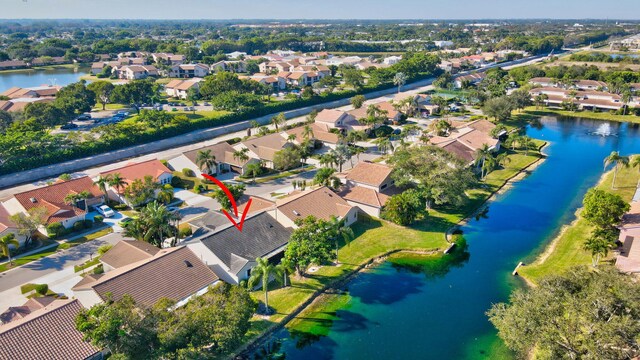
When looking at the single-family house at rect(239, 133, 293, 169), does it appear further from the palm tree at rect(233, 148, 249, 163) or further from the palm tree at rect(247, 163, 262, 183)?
the palm tree at rect(247, 163, 262, 183)

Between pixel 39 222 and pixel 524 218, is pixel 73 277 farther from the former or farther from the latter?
pixel 524 218

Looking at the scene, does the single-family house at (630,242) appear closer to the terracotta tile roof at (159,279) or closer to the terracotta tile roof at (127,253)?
the terracotta tile roof at (159,279)

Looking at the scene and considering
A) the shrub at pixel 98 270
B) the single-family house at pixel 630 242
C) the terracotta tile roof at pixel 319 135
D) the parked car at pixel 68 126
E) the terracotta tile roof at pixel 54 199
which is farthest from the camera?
the parked car at pixel 68 126

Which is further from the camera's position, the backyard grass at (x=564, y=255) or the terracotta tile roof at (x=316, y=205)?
the terracotta tile roof at (x=316, y=205)

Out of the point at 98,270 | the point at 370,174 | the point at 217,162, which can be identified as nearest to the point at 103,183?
the point at 98,270

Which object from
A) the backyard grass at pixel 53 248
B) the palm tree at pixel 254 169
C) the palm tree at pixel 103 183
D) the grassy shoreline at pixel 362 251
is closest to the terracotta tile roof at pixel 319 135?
the palm tree at pixel 254 169

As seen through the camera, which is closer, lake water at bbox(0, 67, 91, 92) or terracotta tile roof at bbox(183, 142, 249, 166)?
terracotta tile roof at bbox(183, 142, 249, 166)

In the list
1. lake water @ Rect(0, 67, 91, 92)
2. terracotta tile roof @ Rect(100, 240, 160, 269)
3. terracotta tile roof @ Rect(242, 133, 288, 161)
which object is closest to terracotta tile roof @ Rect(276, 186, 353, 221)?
terracotta tile roof @ Rect(100, 240, 160, 269)

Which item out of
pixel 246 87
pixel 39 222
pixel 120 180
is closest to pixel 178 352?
pixel 39 222
